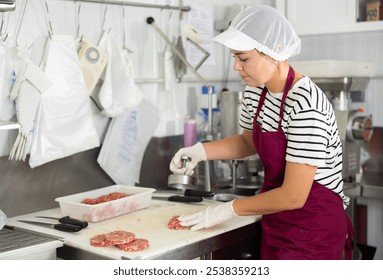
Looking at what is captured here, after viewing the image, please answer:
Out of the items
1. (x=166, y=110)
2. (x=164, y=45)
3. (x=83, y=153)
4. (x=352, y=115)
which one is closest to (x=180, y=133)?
(x=166, y=110)

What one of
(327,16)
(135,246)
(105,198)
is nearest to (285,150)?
(135,246)

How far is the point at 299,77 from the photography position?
188cm

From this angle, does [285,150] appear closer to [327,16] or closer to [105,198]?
[105,198]

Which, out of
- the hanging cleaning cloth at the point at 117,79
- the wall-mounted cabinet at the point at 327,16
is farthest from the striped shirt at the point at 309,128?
the wall-mounted cabinet at the point at 327,16

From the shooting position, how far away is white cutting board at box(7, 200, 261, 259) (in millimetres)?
1726

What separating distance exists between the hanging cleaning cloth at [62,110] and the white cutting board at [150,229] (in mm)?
247

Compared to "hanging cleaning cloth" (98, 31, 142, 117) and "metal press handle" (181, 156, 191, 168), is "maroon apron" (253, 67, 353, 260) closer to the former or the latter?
"metal press handle" (181, 156, 191, 168)

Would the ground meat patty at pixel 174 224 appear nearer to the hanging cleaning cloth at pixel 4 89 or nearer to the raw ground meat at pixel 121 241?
the raw ground meat at pixel 121 241

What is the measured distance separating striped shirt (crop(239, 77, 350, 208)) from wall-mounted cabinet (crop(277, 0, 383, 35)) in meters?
1.05

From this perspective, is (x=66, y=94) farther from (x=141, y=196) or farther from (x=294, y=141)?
(x=294, y=141)

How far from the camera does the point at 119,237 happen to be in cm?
175

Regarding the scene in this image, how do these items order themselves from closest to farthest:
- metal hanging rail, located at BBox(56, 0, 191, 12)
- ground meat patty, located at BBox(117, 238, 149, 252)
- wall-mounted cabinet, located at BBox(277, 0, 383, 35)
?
1. ground meat patty, located at BBox(117, 238, 149, 252)
2. metal hanging rail, located at BBox(56, 0, 191, 12)
3. wall-mounted cabinet, located at BBox(277, 0, 383, 35)

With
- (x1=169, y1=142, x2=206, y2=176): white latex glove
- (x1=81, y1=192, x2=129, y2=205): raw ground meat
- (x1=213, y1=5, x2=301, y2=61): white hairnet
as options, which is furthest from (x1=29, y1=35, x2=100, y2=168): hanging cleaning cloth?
(x1=213, y1=5, x2=301, y2=61): white hairnet

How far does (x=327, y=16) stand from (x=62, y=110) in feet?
4.64
